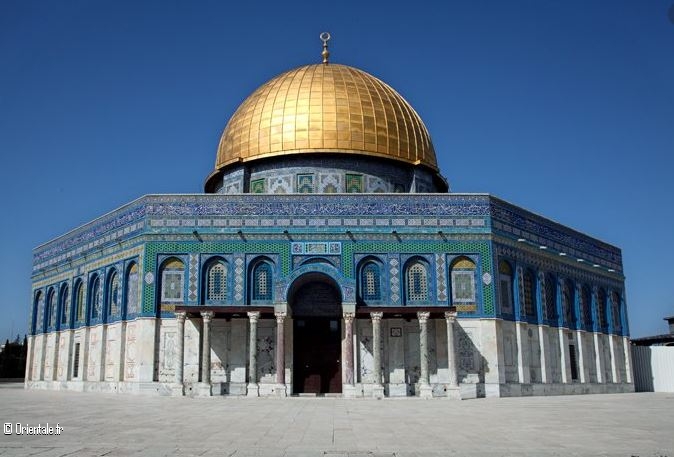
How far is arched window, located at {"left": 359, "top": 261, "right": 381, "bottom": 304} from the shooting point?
76.6 feet

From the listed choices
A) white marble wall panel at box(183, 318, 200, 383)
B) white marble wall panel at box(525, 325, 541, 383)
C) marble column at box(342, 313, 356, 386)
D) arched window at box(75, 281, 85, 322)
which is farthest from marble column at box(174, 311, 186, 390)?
white marble wall panel at box(525, 325, 541, 383)

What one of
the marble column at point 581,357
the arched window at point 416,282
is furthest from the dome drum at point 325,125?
the marble column at point 581,357

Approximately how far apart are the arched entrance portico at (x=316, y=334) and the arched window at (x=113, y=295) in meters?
6.90

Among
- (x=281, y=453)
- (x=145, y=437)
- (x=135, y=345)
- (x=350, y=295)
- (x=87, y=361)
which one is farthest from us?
(x=87, y=361)

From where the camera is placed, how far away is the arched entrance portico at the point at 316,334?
76.7 ft

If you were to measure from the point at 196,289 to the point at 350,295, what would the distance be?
5.32 metres

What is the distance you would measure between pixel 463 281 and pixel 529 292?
365cm

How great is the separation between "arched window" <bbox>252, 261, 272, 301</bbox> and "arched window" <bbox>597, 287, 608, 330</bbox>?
49.6 feet

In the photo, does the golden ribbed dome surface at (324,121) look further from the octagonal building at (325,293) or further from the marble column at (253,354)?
the marble column at (253,354)

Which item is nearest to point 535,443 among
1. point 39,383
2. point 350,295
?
point 350,295

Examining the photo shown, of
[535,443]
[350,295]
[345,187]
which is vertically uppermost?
[345,187]

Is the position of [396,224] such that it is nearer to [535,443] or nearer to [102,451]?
[535,443]

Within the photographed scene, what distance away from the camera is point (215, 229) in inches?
933

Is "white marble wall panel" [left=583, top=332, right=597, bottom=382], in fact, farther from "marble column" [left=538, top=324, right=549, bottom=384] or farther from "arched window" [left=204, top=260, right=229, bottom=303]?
"arched window" [left=204, top=260, right=229, bottom=303]
